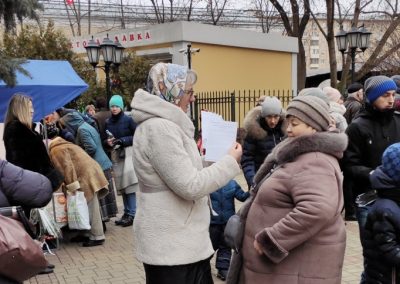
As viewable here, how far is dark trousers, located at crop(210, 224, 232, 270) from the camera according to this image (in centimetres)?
475

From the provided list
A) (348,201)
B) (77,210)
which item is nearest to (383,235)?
(77,210)

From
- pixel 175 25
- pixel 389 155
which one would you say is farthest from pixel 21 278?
pixel 175 25

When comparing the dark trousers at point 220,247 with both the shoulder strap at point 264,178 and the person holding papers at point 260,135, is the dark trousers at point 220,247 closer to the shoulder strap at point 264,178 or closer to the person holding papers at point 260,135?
the person holding papers at point 260,135

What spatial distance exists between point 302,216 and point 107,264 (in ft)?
12.1

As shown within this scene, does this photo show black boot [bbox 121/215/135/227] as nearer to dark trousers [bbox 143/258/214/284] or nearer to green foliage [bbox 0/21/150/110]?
dark trousers [bbox 143/258/214/284]

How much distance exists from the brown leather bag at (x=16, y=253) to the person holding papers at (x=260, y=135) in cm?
316

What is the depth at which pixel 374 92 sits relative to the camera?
3869mm

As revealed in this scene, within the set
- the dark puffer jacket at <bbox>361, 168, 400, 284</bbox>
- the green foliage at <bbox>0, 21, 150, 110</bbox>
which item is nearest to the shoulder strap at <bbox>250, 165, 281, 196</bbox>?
the dark puffer jacket at <bbox>361, 168, 400, 284</bbox>

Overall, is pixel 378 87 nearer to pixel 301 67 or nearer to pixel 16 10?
pixel 16 10

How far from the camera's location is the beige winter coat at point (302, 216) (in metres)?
2.38

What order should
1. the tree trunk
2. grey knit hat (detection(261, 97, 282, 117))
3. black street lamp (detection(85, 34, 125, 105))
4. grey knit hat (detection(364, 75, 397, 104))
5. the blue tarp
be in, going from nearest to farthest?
grey knit hat (detection(364, 75, 397, 104)) → grey knit hat (detection(261, 97, 282, 117)) → the blue tarp → black street lamp (detection(85, 34, 125, 105)) → the tree trunk

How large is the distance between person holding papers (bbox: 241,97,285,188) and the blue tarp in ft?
13.7

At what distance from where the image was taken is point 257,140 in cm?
534

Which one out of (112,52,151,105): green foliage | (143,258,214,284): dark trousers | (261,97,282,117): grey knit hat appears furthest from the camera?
(112,52,151,105): green foliage
